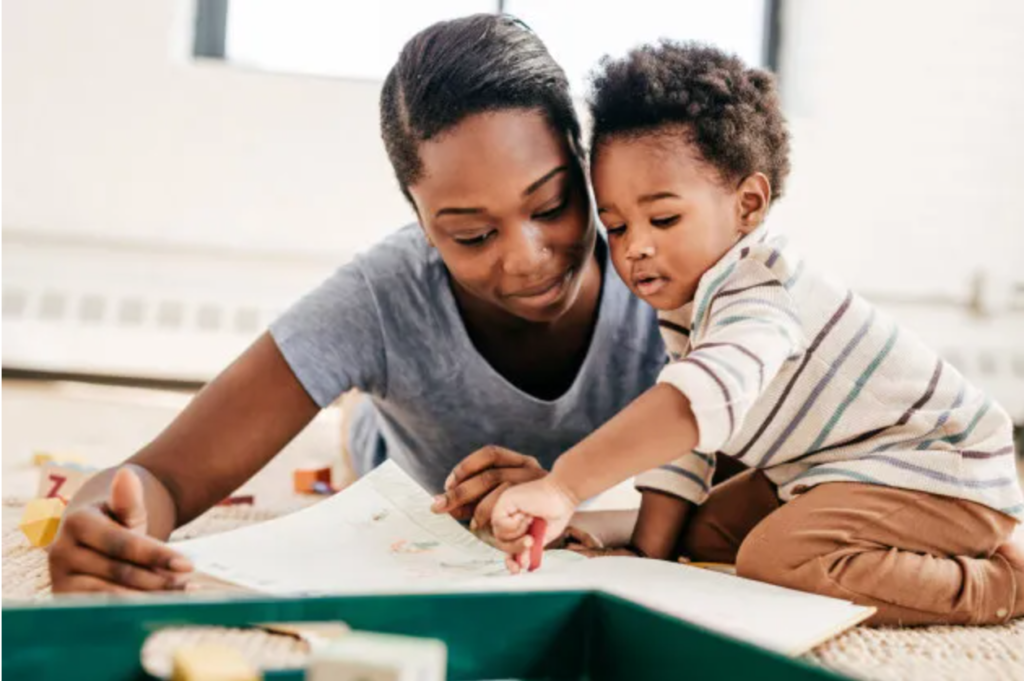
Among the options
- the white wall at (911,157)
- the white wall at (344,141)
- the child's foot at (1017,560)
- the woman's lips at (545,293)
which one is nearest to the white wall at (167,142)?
the white wall at (344,141)

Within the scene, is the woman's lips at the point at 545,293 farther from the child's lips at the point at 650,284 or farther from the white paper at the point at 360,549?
the white paper at the point at 360,549

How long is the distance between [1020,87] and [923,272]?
459 mm

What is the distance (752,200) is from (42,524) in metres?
0.71

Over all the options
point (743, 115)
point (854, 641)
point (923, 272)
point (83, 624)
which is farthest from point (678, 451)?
point (923, 272)

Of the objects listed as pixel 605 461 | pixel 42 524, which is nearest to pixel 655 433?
pixel 605 461

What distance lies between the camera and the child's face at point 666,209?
2.95ft

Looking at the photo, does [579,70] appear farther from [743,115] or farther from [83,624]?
[83,624]

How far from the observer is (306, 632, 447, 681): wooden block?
0.38 m

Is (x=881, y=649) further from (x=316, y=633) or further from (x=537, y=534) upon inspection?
(x=316, y=633)

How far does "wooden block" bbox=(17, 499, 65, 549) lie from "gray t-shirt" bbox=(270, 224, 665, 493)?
0.27 m

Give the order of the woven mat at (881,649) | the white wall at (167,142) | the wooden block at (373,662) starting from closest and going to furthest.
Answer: the wooden block at (373,662)
the woven mat at (881,649)
the white wall at (167,142)

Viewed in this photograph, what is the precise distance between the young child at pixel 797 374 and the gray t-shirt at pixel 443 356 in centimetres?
18

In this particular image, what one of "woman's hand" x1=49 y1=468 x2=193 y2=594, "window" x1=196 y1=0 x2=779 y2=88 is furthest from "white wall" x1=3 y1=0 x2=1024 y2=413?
"woman's hand" x1=49 y1=468 x2=193 y2=594

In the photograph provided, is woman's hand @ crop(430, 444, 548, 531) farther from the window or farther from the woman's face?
the window
